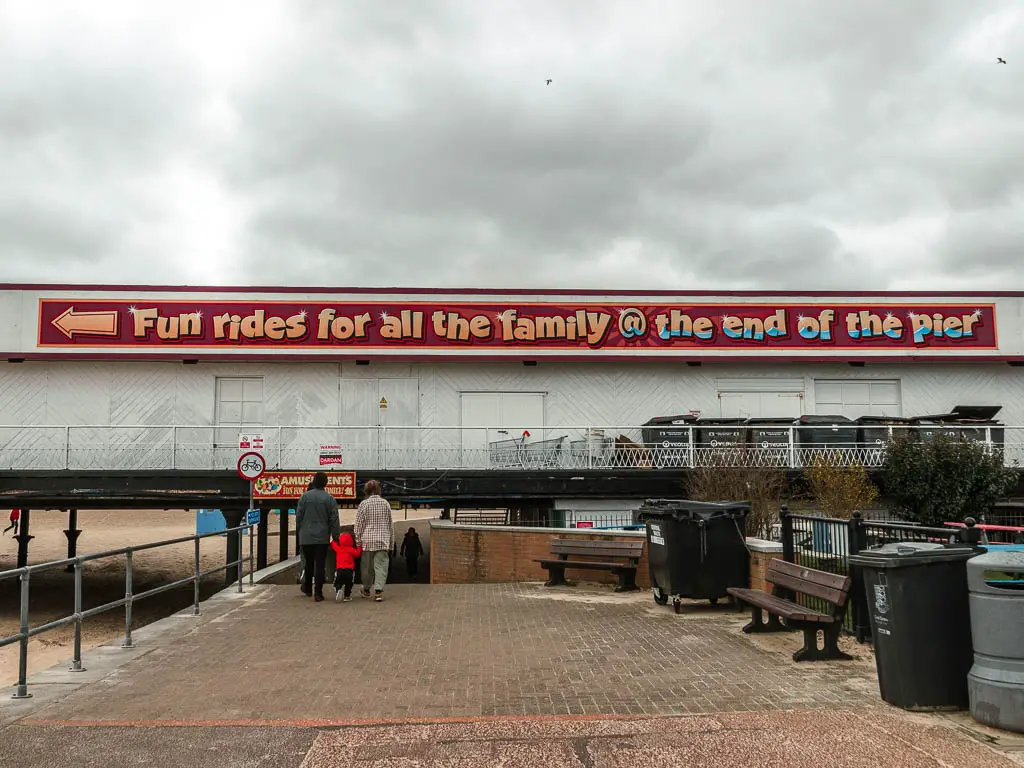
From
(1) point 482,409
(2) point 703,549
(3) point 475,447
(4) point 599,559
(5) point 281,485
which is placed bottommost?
(4) point 599,559

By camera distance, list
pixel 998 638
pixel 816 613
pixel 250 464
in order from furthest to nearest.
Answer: pixel 250 464
pixel 816 613
pixel 998 638

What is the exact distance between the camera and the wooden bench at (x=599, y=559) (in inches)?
486

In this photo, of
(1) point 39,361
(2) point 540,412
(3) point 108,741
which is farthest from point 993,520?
(1) point 39,361

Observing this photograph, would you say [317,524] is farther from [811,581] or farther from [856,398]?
[856,398]

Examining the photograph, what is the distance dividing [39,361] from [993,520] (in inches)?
965

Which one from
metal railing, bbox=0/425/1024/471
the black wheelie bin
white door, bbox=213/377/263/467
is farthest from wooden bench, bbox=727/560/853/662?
white door, bbox=213/377/263/467

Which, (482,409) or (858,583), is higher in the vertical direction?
(482,409)

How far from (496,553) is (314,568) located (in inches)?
167

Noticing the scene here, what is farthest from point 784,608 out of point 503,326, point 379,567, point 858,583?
point 503,326

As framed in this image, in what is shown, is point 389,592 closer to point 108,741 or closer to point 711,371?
point 108,741

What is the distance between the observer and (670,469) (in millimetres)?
19344

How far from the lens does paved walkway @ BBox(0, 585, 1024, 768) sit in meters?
5.00

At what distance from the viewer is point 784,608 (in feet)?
24.9

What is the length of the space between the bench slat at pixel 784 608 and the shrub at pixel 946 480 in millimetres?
11210
